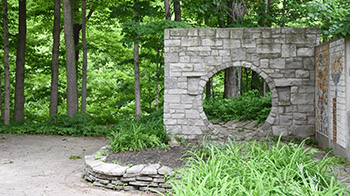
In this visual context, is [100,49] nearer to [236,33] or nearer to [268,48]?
[236,33]

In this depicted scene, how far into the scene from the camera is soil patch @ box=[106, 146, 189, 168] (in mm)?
5652

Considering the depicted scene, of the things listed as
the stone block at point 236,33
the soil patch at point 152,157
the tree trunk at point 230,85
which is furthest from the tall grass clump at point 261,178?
the tree trunk at point 230,85

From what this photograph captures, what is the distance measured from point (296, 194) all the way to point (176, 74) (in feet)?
15.1

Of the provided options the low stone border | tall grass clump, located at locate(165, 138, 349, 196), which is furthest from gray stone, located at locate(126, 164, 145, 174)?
tall grass clump, located at locate(165, 138, 349, 196)

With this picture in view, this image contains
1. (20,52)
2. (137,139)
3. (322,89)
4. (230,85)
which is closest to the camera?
(137,139)

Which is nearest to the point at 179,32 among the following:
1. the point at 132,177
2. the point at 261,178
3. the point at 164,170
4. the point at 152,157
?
the point at 152,157

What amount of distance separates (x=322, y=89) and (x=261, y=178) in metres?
Answer: 4.17

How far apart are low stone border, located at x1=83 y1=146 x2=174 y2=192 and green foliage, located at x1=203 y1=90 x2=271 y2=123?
4287 mm

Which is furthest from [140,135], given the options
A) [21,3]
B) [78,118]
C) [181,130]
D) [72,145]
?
[21,3]

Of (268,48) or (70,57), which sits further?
(70,57)

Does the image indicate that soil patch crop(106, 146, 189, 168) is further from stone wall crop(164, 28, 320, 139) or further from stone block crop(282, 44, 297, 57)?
stone block crop(282, 44, 297, 57)

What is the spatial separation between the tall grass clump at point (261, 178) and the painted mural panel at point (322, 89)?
2544 mm

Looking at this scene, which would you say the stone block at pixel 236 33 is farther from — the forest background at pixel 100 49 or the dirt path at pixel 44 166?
the dirt path at pixel 44 166

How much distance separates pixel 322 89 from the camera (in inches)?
269
